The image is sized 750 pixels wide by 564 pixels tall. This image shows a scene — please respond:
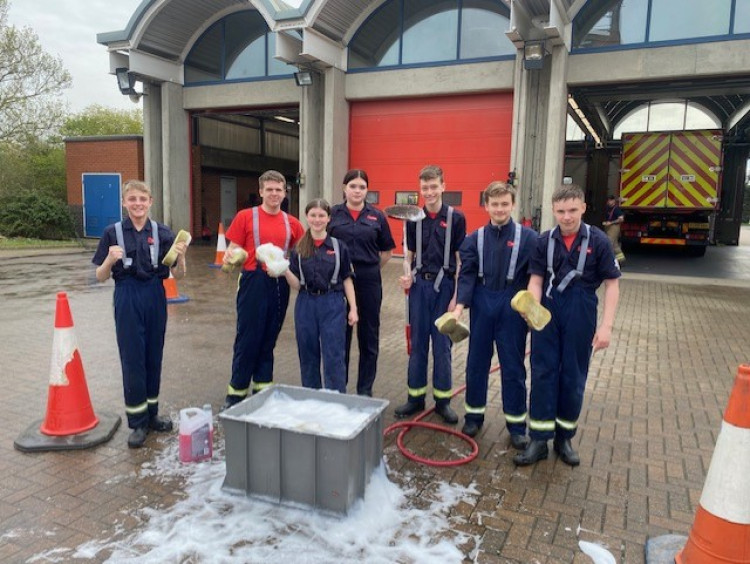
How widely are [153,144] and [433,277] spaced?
54.6 ft

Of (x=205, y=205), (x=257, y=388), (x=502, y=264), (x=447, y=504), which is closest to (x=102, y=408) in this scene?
(x=257, y=388)

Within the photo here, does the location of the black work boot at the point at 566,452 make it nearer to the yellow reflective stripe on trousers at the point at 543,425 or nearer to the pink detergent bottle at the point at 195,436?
the yellow reflective stripe on trousers at the point at 543,425

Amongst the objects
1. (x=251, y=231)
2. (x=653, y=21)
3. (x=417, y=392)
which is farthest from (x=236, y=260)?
(x=653, y=21)

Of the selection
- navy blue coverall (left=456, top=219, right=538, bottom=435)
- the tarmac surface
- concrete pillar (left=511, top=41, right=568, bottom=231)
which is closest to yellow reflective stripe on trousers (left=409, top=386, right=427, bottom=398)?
the tarmac surface

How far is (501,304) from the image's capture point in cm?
406

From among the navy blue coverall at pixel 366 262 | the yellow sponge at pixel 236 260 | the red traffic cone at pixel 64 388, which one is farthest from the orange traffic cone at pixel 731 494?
the red traffic cone at pixel 64 388

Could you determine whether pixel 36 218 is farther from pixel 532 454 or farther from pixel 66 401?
pixel 532 454

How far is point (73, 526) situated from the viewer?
3.05m

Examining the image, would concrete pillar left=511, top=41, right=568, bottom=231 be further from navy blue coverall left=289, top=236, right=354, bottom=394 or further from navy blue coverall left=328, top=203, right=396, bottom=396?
navy blue coverall left=289, top=236, right=354, bottom=394

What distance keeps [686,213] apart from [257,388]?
55.4ft

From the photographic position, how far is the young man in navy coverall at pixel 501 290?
4031 millimetres

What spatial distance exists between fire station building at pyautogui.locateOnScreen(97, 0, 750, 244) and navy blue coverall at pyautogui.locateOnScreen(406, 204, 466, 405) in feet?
31.1

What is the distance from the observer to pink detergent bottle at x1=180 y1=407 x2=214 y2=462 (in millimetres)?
3723

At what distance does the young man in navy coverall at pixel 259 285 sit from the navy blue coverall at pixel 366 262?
38 centimetres
